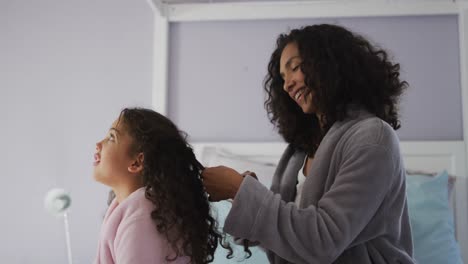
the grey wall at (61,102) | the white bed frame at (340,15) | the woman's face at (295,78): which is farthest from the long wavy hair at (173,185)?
the grey wall at (61,102)

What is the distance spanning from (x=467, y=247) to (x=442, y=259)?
0.39m

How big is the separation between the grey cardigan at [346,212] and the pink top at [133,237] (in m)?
0.14

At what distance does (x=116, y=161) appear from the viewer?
3.54ft

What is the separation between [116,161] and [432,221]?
113 cm

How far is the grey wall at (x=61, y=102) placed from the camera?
7.06 feet

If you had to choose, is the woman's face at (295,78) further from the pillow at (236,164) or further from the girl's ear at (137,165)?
the pillow at (236,164)

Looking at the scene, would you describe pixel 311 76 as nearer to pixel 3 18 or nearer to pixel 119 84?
pixel 119 84

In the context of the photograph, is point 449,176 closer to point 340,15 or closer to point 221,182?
point 340,15

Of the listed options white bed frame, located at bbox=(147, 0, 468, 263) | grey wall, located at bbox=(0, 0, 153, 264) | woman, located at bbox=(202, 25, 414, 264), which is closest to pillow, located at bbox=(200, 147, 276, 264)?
white bed frame, located at bbox=(147, 0, 468, 263)

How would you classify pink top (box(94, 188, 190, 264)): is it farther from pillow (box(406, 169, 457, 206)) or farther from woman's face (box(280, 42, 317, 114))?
pillow (box(406, 169, 457, 206))

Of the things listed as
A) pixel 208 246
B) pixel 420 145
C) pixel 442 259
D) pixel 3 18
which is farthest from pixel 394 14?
pixel 3 18

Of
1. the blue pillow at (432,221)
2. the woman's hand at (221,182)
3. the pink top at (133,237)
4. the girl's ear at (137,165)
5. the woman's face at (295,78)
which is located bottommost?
the blue pillow at (432,221)

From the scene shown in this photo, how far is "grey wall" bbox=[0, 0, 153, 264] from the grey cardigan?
126 cm

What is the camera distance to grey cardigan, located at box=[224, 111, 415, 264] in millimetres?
995
